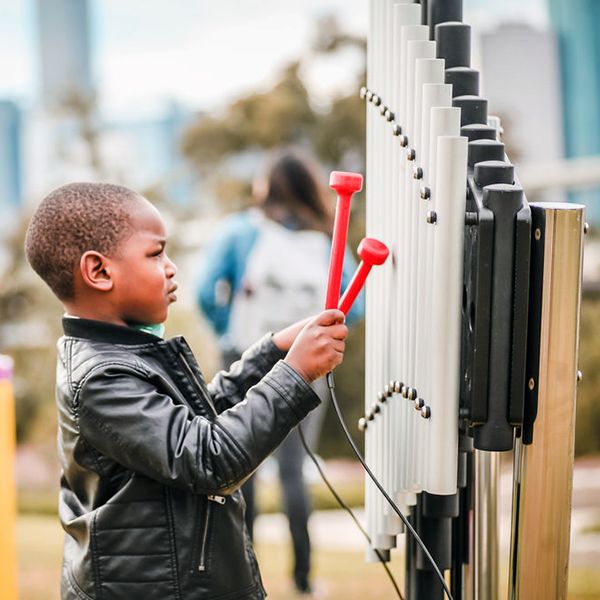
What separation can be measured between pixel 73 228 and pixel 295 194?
1.93m

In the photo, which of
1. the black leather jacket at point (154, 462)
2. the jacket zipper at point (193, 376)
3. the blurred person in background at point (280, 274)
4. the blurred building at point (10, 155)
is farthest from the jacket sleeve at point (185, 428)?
the blurred building at point (10, 155)

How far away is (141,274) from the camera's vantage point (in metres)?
1.78

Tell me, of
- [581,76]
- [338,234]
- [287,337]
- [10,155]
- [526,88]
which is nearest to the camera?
[338,234]

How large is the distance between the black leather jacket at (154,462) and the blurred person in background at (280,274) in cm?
176

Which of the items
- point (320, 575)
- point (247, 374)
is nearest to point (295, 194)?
point (320, 575)

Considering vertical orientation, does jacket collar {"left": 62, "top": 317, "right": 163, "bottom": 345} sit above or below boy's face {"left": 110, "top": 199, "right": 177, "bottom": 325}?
below

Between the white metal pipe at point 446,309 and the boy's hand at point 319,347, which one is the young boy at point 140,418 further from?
the white metal pipe at point 446,309

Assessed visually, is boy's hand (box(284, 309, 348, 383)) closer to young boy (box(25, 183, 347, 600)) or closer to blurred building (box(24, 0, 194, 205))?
young boy (box(25, 183, 347, 600))

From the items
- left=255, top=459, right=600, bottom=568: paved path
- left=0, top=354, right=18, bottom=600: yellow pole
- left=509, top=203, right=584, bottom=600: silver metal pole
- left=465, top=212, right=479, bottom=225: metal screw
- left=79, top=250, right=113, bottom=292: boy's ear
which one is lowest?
left=255, top=459, right=600, bottom=568: paved path

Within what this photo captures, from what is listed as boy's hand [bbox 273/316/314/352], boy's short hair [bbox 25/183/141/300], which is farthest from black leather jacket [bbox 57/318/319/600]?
boy's hand [bbox 273/316/314/352]

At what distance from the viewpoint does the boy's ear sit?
1.77 m

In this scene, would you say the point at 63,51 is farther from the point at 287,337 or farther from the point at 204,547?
the point at 204,547

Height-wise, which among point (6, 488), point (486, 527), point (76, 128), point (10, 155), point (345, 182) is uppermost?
point (76, 128)

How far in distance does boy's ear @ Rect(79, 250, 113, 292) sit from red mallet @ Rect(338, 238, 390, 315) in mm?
404
